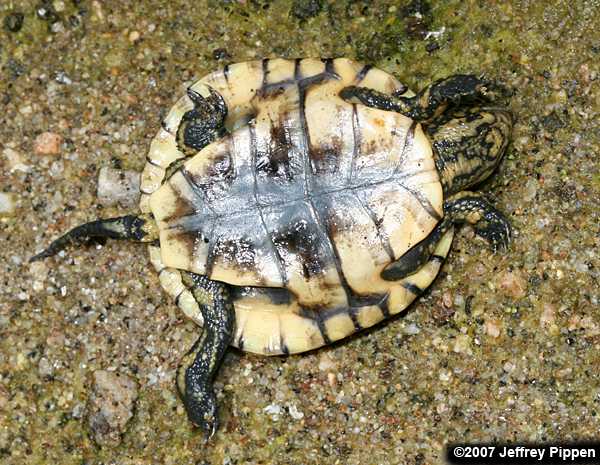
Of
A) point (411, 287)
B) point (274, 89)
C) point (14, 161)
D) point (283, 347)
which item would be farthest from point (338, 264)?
point (14, 161)

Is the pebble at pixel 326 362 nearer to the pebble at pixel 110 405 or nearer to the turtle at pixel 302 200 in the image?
the turtle at pixel 302 200

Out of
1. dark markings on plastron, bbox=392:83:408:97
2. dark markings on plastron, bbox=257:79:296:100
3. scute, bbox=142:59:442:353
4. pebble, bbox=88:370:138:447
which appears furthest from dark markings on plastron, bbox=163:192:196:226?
dark markings on plastron, bbox=392:83:408:97

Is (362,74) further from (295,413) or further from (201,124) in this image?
(295,413)

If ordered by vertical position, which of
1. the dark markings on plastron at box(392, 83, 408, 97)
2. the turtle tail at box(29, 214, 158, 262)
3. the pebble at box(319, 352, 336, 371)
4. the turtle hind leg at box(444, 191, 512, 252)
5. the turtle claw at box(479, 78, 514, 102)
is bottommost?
the pebble at box(319, 352, 336, 371)

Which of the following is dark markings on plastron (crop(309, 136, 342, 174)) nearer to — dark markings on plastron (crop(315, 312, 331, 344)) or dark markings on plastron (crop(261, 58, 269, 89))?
dark markings on plastron (crop(261, 58, 269, 89))

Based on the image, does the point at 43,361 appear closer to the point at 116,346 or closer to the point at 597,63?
the point at 116,346

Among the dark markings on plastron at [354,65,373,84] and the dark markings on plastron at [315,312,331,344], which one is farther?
the dark markings on plastron at [354,65,373,84]

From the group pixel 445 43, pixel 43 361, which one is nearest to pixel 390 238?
pixel 445 43
